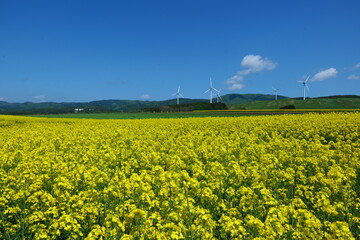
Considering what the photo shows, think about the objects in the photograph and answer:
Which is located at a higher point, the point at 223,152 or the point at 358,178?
the point at 223,152

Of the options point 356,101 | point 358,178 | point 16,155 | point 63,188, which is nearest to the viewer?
point 63,188

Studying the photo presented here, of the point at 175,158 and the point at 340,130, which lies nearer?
the point at 175,158

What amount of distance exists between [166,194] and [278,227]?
9.13ft

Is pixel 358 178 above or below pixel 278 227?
below

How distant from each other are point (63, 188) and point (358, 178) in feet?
37.0

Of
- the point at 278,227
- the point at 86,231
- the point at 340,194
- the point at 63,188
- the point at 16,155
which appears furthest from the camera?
the point at 16,155

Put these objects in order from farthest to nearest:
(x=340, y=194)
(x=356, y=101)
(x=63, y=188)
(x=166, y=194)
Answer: (x=356, y=101), (x=340, y=194), (x=63, y=188), (x=166, y=194)

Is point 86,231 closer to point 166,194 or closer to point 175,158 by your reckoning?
point 166,194

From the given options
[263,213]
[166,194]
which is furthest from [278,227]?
[166,194]

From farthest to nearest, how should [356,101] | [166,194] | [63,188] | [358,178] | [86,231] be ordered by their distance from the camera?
[356,101], [358,178], [63,188], [166,194], [86,231]

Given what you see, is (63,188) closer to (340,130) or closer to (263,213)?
(263,213)

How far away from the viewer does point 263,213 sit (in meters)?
5.96

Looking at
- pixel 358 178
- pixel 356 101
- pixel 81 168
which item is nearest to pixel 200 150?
pixel 81 168

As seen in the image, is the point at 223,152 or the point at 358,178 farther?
the point at 223,152
